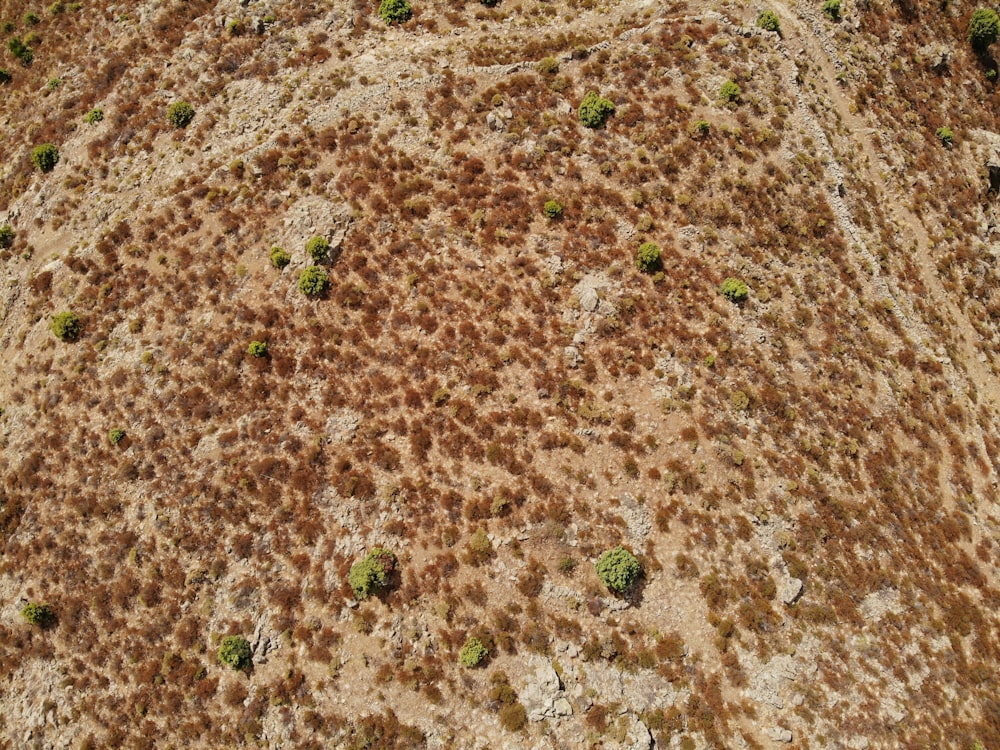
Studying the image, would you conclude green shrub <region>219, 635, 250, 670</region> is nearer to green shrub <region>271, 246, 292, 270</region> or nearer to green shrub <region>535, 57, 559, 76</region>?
green shrub <region>271, 246, 292, 270</region>

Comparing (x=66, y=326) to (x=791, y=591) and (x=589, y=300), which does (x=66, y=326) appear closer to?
(x=589, y=300)

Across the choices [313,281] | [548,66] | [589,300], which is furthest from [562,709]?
[548,66]

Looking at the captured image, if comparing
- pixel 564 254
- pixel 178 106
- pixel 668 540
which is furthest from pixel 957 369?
pixel 178 106

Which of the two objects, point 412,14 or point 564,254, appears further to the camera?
point 412,14

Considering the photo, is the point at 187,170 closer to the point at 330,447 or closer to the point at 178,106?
the point at 178,106

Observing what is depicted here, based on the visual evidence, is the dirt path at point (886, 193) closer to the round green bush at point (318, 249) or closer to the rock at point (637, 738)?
the rock at point (637, 738)

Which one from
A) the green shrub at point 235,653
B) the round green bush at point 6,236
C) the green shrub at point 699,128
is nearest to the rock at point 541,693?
the green shrub at point 235,653
